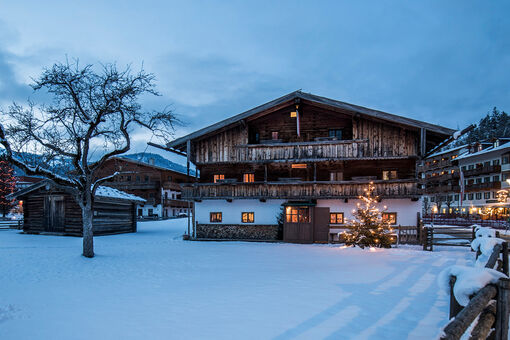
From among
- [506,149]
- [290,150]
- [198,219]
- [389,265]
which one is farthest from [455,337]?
[506,149]

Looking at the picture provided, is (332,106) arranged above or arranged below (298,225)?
above

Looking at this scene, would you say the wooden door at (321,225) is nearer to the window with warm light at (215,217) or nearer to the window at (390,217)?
the window at (390,217)

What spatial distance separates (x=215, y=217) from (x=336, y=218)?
30.9ft

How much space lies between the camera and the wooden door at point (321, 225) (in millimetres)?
22188

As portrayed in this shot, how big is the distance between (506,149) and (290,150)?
2027 inches

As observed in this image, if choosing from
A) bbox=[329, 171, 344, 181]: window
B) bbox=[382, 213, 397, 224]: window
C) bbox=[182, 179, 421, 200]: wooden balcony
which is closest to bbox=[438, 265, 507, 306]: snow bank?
bbox=[182, 179, 421, 200]: wooden balcony

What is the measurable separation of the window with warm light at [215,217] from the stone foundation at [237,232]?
0.42 meters

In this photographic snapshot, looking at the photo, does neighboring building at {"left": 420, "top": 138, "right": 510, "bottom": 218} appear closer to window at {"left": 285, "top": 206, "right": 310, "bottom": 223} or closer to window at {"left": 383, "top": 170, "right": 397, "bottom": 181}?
window at {"left": 383, "top": 170, "right": 397, "bottom": 181}

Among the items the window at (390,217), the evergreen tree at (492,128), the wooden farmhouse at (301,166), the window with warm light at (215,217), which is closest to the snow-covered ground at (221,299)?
the window at (390,217)

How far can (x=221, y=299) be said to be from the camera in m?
7.83

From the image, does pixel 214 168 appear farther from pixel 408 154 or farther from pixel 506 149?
pixel 506 149

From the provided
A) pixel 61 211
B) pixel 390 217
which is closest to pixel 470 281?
pixel 390 217

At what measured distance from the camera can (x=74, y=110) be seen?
1512 cm

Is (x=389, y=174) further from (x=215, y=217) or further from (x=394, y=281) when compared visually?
(x=394, y=281)
